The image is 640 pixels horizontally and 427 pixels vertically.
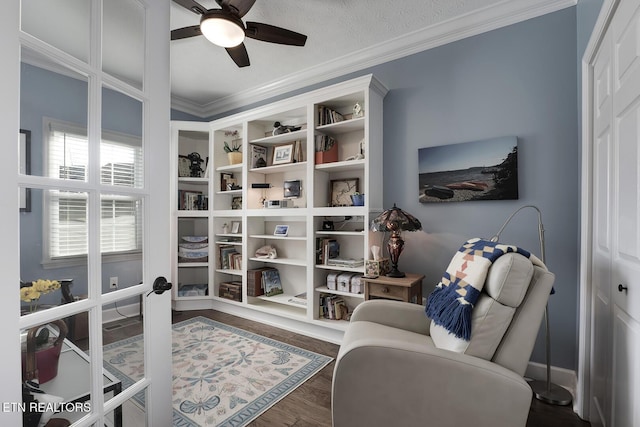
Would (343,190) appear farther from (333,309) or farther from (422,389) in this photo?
(422,389)

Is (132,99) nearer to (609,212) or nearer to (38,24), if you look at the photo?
(38,24)

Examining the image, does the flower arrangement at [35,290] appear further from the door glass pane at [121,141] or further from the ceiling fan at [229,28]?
the ceiling fan at [229,28]

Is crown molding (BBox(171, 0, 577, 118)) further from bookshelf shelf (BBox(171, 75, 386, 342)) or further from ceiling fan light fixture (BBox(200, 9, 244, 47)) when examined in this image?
ceiling fan light fixture (BBox(200, 9, 244, 47))

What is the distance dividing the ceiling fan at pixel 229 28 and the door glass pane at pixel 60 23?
1.12m

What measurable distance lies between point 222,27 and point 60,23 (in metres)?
1.22

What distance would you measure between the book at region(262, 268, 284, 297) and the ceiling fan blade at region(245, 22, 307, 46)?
2.33m

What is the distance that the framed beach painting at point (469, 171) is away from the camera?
2.19m

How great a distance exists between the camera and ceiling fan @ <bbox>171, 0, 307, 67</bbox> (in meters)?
1.85

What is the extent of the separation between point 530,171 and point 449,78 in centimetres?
101

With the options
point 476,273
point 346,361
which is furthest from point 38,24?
point 476,273

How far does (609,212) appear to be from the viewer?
4.64 ft

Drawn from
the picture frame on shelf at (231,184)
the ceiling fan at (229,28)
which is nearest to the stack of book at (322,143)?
the ceiling fan at (229,28)

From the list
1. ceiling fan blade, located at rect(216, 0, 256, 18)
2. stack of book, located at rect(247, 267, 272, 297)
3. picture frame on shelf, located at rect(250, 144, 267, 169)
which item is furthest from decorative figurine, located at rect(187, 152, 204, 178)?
ceiling fan blade, located at rect(216, 0, 256, 18)

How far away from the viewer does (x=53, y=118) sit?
32.0 inches
